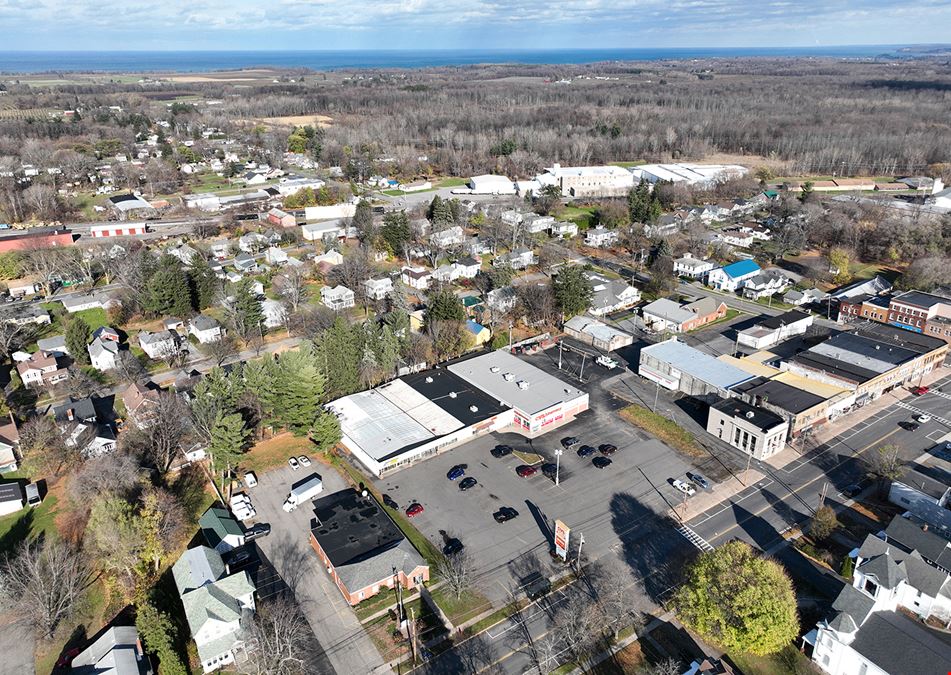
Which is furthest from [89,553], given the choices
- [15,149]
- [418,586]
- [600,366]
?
[15,149]

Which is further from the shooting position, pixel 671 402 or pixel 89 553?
pixel 671 402

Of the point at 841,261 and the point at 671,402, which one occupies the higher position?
the point at 841,261

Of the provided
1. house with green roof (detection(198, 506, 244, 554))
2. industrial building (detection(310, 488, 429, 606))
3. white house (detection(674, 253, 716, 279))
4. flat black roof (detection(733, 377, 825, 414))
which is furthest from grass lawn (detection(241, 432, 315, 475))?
white house (detection(674, 253, 716, 279))

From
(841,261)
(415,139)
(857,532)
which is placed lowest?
(857,532)

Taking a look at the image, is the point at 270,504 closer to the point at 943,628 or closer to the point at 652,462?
the point at 652,462

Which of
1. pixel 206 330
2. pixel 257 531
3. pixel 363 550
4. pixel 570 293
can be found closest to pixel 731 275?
pixel 570 293

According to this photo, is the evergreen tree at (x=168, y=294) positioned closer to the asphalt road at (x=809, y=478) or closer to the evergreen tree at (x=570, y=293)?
the evergreen tree at (x=570, y=293)

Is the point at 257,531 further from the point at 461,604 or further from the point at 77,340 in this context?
the point at 77,340

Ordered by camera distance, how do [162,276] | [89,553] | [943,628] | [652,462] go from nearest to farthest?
[943,628]
[89,553]
[652,462]
[162,276]
